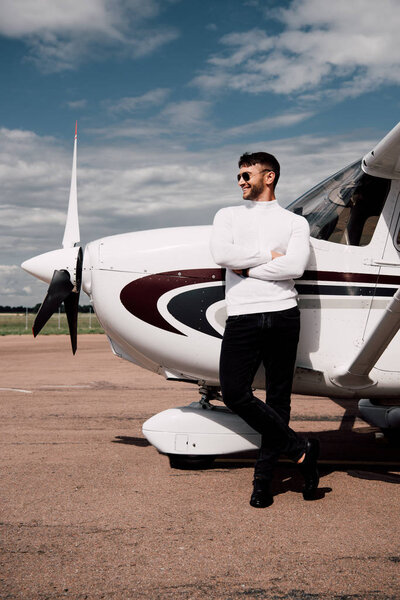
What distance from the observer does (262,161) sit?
3.98 metres

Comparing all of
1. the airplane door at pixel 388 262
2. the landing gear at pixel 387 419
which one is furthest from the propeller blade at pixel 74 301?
the landing gear at pixel 387 419

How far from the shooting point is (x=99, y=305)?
A: 4.55 metres

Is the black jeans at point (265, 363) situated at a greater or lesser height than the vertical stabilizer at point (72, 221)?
lesser

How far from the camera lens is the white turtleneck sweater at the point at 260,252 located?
3.81 meters

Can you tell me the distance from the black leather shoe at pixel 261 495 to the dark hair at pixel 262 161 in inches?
85.0

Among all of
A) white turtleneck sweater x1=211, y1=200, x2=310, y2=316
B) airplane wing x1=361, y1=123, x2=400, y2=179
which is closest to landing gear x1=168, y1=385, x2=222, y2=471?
white turtleneck sweater x1=211, y1=200, x2=310, y2=316

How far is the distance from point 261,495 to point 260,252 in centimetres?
169

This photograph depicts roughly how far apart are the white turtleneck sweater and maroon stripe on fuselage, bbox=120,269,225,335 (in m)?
0.55

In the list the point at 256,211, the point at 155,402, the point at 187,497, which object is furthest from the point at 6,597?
the point at 155,402

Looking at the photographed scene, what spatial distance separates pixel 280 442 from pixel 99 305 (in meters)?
1.82

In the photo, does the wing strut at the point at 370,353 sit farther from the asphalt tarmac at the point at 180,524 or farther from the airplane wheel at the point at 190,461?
the airplane wheel at the point at 190,461

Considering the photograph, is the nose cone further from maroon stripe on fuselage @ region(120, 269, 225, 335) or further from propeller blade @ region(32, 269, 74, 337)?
maroon stripe on fuselage @ region(120, 269, 225, 335)

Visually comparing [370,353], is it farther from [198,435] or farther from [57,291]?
[57,291]

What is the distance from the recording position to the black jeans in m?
3.80
